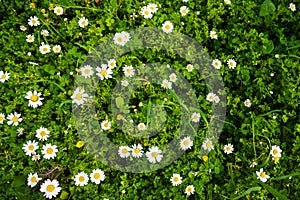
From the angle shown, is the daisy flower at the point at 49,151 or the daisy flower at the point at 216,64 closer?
the daisy flower at the point at 49,151

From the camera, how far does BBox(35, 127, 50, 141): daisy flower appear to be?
2.72m

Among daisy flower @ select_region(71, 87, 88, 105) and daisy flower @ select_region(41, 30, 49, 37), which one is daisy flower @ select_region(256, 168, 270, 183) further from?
daisy flower @ select_region(41, 30, 49, 37)

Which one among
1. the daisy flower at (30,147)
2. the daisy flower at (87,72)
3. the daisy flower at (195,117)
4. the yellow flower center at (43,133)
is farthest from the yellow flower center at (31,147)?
the daisy flower at (195,117)

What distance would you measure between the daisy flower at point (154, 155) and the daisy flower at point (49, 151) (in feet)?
2.30

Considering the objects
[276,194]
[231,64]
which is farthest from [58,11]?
[276,194]

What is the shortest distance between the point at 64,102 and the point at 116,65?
0.52 m

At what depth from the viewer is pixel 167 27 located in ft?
10.0

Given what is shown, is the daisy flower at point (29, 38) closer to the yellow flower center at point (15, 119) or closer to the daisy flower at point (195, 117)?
the yellow flower center at point (15, 119)

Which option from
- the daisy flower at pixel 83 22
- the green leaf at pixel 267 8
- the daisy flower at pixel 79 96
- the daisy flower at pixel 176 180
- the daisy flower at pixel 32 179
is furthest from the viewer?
the green leaf at pixel 267 8

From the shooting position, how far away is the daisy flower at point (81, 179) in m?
2.66

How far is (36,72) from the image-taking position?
2863mm

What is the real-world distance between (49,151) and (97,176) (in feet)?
1.33

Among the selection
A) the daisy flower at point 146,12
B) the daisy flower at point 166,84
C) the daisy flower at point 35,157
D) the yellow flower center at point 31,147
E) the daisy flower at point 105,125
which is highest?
the daisy flower at point 146,12

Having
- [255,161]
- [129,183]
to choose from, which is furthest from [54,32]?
[255,161]
